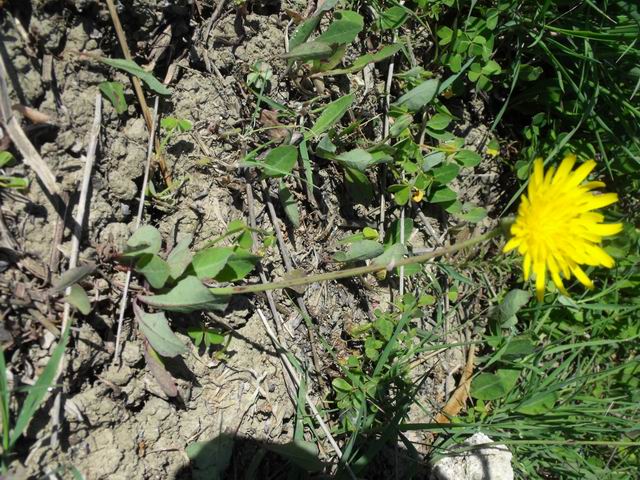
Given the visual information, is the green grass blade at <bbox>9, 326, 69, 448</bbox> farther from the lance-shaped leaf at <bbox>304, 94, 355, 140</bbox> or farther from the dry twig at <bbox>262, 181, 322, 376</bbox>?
the lance-shaped leaf at <bbox>304, 94, 355, 140</bbox>

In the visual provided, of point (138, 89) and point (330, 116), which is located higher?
point (138, 89)

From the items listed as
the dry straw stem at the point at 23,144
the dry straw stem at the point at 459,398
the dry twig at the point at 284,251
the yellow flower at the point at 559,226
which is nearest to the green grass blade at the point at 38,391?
the dry straw stem at the point at 23,144

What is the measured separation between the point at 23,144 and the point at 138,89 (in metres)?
0.52

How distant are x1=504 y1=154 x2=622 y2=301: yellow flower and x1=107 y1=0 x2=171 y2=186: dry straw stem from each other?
1.37 m

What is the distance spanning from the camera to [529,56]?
314 centimetres

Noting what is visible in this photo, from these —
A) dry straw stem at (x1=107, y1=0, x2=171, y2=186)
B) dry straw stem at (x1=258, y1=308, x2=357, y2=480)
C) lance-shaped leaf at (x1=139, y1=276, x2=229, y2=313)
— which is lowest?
dry straw stem at (x1=258, y1=308, x2=357, y2=480)

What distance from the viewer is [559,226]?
2164 millimetres

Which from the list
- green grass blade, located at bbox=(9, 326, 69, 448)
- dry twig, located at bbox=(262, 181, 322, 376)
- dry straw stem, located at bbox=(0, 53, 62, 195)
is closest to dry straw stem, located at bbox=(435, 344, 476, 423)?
dry twig, located at bbox=(262, 181, 322, 376)

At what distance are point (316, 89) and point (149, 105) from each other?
81cm

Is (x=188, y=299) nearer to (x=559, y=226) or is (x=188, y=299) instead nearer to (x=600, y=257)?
(x=559, y=226)

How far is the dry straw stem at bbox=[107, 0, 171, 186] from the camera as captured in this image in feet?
7.03

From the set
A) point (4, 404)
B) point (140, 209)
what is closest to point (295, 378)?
point (140, 209)

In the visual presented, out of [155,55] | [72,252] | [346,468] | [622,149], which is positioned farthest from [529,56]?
[72,252]

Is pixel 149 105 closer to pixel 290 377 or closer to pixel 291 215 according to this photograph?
pixel 291 215
